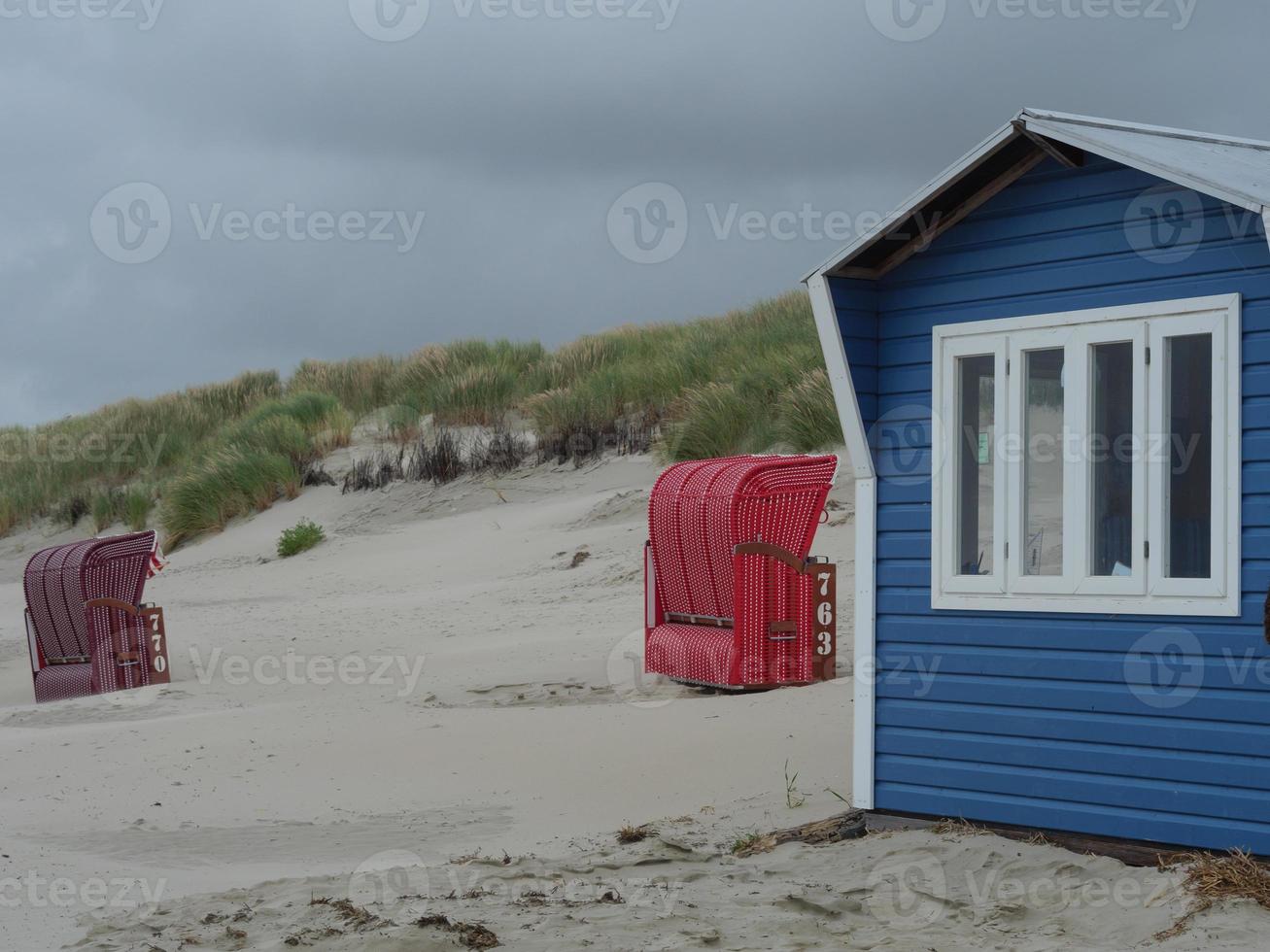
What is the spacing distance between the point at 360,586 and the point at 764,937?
1579cm

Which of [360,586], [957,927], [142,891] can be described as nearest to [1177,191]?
[957,927]

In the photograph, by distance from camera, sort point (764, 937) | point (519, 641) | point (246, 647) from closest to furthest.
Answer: point (764, 937) → point (519, 641) → point (246, 647)

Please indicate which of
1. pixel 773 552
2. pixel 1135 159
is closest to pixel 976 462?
pixel 1135 159

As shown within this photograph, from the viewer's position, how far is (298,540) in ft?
80.7

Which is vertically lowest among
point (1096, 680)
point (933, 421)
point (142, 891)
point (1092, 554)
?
point (142, 891)

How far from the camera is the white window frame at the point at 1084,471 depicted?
6.51 metres

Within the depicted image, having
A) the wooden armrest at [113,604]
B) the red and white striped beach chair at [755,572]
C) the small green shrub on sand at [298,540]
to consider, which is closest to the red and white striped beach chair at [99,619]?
the wooden armrest at [113,604]

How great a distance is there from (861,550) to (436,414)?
2360 cm

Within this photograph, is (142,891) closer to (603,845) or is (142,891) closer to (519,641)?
(603,845)

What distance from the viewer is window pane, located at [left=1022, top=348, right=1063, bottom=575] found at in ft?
23.3

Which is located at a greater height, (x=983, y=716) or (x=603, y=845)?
(x=983, y=716)

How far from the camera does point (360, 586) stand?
2128cm

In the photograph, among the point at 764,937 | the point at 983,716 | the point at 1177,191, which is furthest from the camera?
the point at 983,716

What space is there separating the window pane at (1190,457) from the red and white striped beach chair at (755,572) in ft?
16.3
